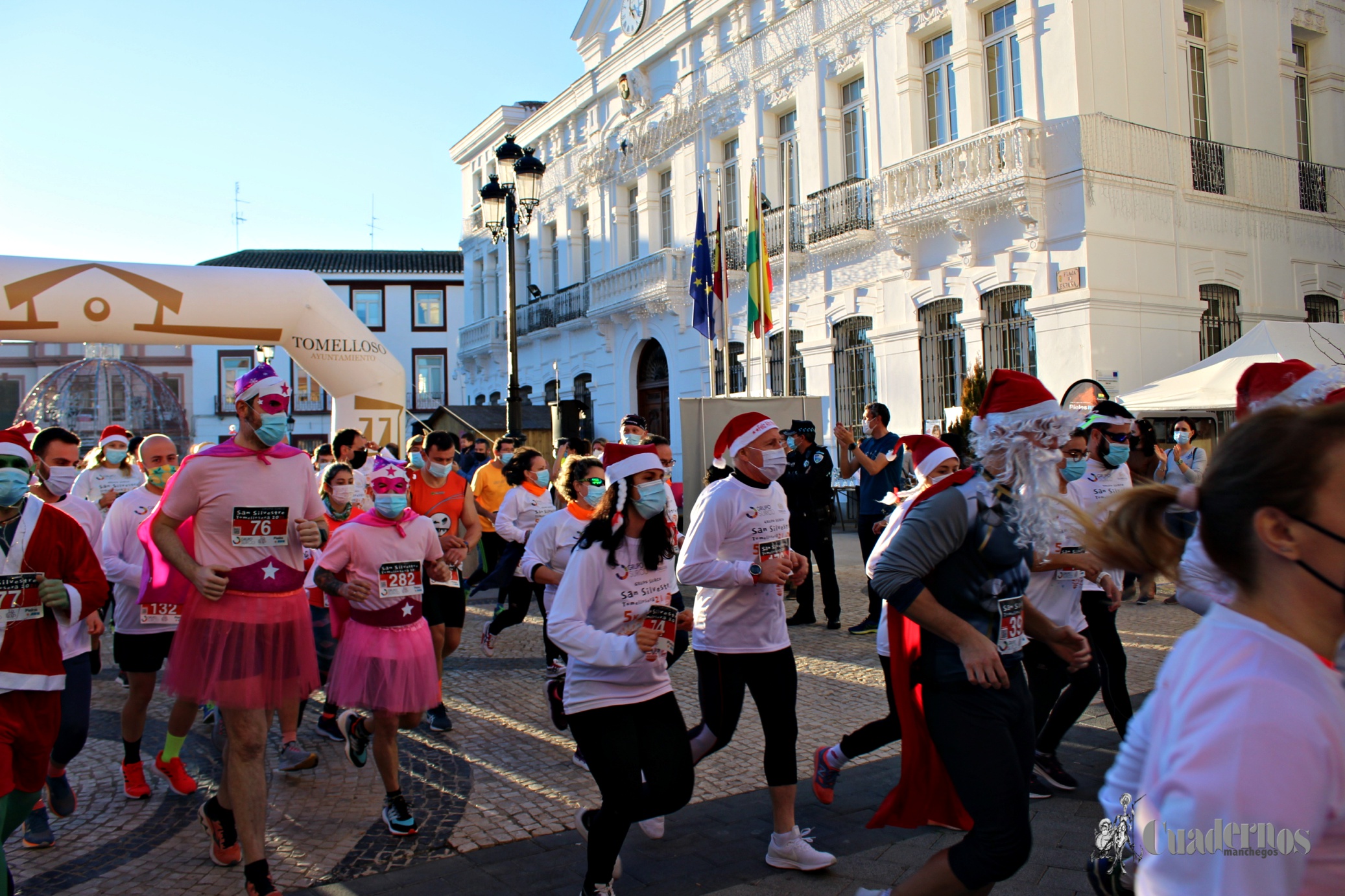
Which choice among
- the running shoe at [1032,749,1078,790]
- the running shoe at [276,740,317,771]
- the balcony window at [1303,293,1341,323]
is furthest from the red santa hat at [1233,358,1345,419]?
the balcony window at [1303,293,1341,323]

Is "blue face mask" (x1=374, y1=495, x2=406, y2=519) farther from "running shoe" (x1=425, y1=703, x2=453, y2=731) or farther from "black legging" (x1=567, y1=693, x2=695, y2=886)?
"black legging" (x1=567, y1=693, x2=695, y2=886)

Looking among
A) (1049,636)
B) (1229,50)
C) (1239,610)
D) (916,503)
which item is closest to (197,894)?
(916,503)

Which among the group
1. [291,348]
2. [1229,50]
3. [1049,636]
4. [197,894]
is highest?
[1229,50]

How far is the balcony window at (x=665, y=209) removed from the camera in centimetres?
2484

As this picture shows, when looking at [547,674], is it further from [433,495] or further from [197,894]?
[197,894]

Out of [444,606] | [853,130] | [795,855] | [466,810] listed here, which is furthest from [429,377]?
[795,855]

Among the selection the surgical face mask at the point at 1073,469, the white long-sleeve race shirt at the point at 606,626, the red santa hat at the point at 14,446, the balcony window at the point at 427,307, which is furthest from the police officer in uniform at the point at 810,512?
the balcony window at the point at 427,307

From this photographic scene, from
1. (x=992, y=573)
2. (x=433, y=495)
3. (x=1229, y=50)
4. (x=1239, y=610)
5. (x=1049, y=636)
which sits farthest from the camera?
(x=1229, y=50)

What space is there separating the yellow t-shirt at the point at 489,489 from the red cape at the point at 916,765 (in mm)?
7165

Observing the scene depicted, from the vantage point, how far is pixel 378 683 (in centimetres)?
475

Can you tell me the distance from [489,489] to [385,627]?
549cm

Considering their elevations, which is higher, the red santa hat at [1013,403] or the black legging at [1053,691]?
the red santa hat at [1013,403]

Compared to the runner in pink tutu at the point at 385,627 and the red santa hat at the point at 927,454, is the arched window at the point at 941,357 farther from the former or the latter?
the runner in pink tutu at the point at 385,627

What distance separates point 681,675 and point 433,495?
2380mm
